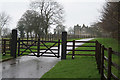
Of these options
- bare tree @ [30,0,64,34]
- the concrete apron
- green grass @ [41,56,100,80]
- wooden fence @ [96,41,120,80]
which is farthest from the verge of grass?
bare tree @ [30,0,64,34]

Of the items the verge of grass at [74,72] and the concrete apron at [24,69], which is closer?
the verge of grass at [74,72]

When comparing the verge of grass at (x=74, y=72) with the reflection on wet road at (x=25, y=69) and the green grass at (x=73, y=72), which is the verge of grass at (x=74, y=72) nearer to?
the green grass at (x=73, y=72)

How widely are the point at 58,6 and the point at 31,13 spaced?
7214mm

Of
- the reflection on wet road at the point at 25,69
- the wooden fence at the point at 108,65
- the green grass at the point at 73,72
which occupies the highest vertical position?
the wooden fence at the point at 108,65

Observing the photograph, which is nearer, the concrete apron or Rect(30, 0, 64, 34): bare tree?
the concrete apron

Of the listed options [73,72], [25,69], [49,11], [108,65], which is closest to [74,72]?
[73,72]

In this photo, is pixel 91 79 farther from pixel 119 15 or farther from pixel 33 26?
pixel 33 26

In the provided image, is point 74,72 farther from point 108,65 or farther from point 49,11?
point 49,11

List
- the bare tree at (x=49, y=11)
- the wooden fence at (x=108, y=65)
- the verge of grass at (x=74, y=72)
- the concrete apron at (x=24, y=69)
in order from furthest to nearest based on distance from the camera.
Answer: the bare tree at (x=49, y=11) → the concrete apron at (x=24, y=69) → the verge of grass at (x=74, y=72) → the wooden fence at (x=108, y=65)

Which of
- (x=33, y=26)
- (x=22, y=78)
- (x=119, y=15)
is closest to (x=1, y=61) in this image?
(x=22, y=78)

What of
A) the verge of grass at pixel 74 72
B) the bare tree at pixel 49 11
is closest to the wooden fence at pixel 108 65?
the verge of grass at pixel 74 72

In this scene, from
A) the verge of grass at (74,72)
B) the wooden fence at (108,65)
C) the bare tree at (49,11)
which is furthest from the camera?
the bare tree at (49,11)

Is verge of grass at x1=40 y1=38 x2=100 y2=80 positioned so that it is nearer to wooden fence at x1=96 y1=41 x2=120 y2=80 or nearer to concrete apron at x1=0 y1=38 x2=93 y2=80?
concrete apron at x1=0 y1=38 x2=93 y2=80

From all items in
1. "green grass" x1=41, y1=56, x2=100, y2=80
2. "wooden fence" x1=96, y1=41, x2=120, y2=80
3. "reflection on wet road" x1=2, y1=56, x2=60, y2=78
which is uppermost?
"wooden fence" x1=96, y1=41, x2=120, y2=80
